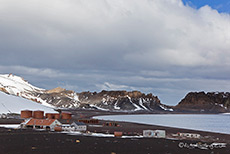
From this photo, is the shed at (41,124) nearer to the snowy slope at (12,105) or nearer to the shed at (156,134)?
the shed at (156,134)

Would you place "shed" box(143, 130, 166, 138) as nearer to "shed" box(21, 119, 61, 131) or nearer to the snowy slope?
"shed" box(21, 119, 61, 131)

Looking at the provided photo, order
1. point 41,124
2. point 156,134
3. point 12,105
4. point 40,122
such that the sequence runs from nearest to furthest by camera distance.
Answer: point 156,134, point 41,124, point 40,122, point 12,105

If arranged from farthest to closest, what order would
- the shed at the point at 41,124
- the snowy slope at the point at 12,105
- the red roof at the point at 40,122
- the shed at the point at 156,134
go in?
the snowy slope at the point at 12,105 < the red roof at the point at 40,122 < the shed at the point at 41,124 < the shed at the point at 156,134

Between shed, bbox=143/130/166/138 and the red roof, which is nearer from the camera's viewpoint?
shed, bbox=143/130/166/138

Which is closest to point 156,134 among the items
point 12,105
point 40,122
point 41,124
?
point 41,124

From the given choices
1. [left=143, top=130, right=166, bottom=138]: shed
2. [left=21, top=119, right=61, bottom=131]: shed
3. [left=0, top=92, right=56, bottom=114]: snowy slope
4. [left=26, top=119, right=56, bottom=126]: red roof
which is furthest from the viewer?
[left=0, top=92, right=56, bottom=114]: snowy slope

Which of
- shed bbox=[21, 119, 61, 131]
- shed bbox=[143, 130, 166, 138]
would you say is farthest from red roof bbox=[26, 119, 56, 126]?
shed bbox=[143, 130, 166, 138]

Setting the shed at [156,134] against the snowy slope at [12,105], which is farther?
the snowy slope at [12,105]

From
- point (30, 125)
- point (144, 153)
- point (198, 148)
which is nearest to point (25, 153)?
point (144, 153)

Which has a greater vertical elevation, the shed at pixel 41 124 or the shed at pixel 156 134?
the shed at pixel 41 124

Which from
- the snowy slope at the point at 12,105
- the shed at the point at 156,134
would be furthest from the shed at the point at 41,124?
the snowy slope at the point at 12,105

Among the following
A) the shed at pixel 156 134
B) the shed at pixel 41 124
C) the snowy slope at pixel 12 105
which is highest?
the snowy slope at pixel 12 105

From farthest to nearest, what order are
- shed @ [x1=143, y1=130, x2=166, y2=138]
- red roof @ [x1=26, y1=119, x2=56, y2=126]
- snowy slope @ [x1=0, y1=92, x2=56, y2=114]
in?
snowy slope @ [x1=0, y1=92, x2=56, y2=114]
red roof @ [x1=26, y1=119, x2=56, y2=126]
shed @ [x1=143, y1=130, x2=166, y2=138]

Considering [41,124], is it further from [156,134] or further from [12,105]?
[12,105]
